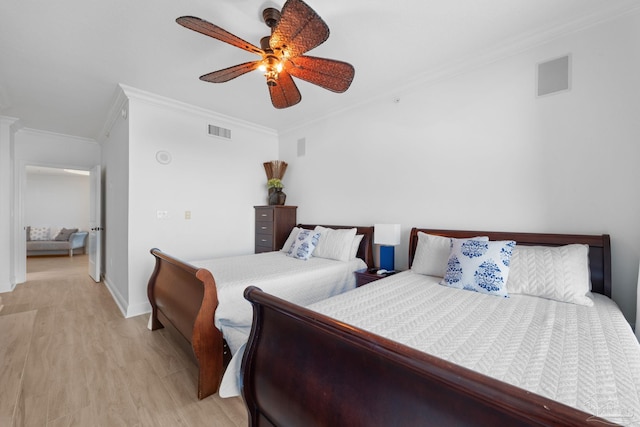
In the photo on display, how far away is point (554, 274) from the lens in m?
1.75

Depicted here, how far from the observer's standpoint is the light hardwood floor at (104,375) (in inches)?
64.5

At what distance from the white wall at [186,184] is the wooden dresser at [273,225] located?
0.21 metres

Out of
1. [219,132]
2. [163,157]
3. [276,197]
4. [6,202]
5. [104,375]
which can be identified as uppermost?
[219,132]

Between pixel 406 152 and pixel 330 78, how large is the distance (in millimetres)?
1428

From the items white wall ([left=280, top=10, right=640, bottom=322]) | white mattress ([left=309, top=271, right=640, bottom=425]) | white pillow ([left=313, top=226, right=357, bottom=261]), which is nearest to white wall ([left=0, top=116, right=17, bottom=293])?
white pillow ([left=313, top=226, right=357, bottom=261])

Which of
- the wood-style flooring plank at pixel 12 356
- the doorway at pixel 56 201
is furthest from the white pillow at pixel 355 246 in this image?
the doorway at pixel 56 201

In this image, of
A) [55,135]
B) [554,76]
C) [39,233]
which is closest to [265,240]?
[554,76]

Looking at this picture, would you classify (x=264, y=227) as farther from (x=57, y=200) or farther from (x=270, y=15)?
(x=57, y=200)

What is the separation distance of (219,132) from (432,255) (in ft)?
11.0

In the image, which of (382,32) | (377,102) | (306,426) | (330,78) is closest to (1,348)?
(306,426)

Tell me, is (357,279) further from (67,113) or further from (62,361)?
(67,113)

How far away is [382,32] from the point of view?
2143 millimetres

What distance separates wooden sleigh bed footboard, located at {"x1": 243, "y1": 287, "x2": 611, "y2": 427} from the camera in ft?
1.99

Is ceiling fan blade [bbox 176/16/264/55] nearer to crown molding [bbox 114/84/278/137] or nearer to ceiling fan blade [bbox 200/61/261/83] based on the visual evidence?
ceiling fan blade [bbox 200/61/261/83]
